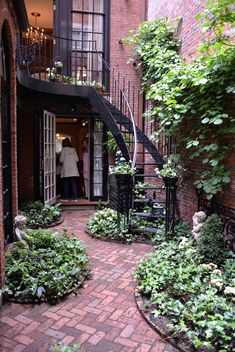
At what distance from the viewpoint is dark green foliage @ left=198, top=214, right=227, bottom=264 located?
362 cm

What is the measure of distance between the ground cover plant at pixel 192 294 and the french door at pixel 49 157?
13.0 feet

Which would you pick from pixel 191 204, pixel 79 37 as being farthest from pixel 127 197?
pixel 79 37

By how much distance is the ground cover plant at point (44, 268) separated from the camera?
10.2 feet

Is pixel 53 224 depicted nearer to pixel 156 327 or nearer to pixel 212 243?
pixel 212 243

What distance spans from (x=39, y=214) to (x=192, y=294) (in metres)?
4.08

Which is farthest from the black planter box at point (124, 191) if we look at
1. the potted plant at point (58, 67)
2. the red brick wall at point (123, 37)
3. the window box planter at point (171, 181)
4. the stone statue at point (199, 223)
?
the potted plant at point (58, 67)

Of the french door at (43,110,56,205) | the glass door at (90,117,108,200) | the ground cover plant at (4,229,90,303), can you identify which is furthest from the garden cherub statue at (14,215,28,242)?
the glass door at (90,117,108,200)

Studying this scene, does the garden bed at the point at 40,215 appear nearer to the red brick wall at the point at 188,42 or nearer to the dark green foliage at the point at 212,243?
the red brick wall at the point at 188,42

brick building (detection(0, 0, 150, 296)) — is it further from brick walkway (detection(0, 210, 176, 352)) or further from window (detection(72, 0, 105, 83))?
brick walkway (detection(0, 210, 176, 352))

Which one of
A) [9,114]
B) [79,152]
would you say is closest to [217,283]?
[9,114]

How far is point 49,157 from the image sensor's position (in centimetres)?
749

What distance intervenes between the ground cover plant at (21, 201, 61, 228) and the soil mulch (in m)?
3.24

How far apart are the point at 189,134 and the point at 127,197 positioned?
152cm

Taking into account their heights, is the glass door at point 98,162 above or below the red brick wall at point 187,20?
below
